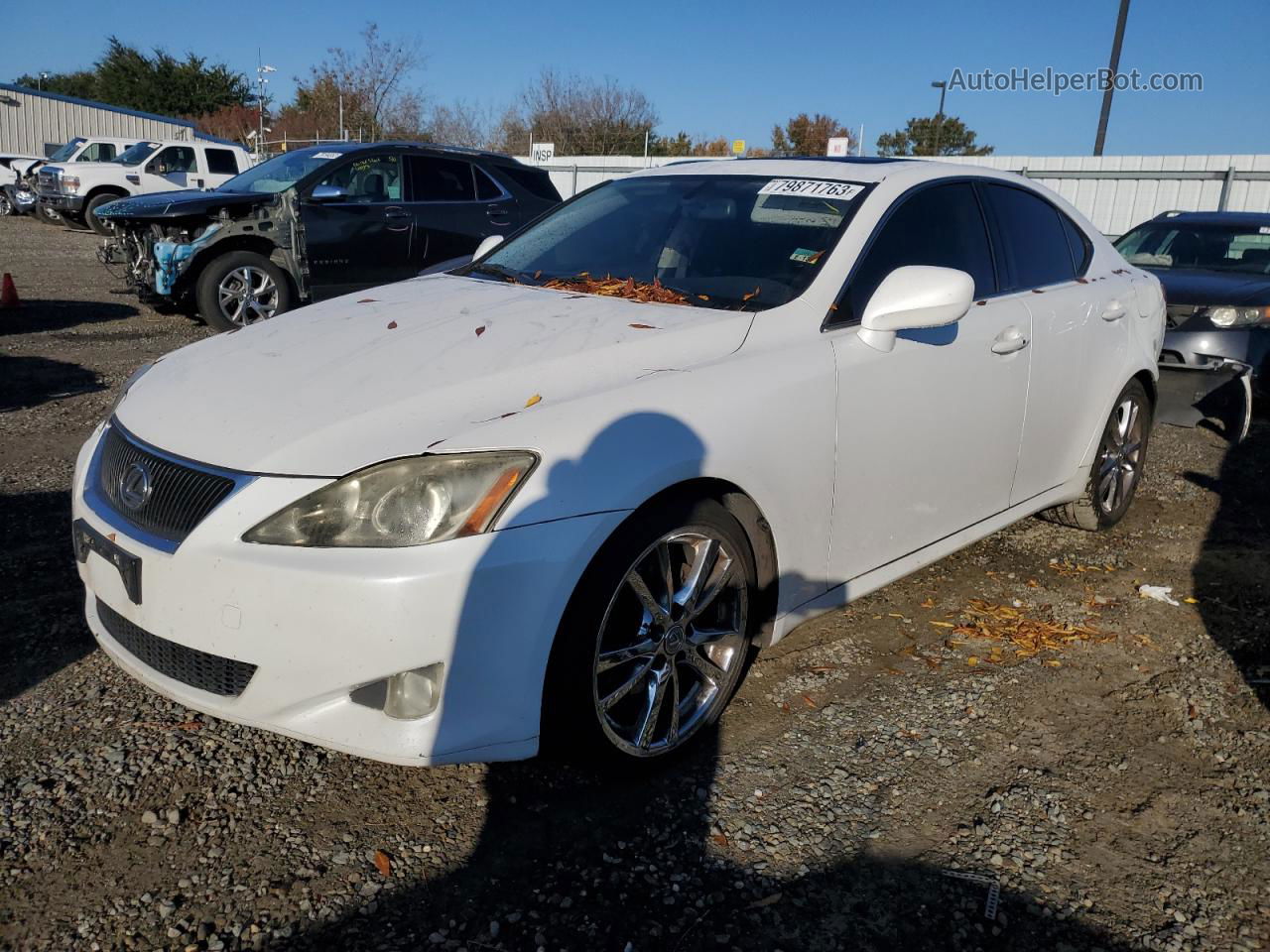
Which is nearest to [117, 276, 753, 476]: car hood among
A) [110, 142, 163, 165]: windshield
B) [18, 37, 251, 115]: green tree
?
[110, 142, 163, 165]: windshield

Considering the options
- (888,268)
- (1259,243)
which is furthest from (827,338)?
(1259,243)

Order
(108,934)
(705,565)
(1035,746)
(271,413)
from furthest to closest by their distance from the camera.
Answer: (1035,746), (705,565), (271,413), (108,934)

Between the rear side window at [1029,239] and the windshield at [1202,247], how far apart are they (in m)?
4.45

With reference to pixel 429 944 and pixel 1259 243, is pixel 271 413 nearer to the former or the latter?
pixel 429 944

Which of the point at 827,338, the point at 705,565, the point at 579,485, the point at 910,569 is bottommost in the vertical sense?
the point at 910,569

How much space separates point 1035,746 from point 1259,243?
7.27 meters

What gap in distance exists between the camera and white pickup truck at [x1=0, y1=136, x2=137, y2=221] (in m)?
22.7

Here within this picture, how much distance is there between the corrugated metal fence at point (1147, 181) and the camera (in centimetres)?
1708

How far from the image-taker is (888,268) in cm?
357

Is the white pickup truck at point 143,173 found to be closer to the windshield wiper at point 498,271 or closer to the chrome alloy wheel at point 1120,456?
the windshield wiper at point 498,271

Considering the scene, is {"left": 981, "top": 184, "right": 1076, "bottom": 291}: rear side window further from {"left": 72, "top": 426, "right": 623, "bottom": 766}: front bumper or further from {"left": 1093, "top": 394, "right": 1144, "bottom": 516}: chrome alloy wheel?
{"left": 72, "top": 426, "right": 623, "bottom": 766}: front bumper

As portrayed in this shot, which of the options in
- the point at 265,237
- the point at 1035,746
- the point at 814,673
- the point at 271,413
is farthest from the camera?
the point at 265,237

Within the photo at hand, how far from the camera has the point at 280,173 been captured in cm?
1007

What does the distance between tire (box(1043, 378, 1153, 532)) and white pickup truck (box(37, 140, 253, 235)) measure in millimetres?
20110
